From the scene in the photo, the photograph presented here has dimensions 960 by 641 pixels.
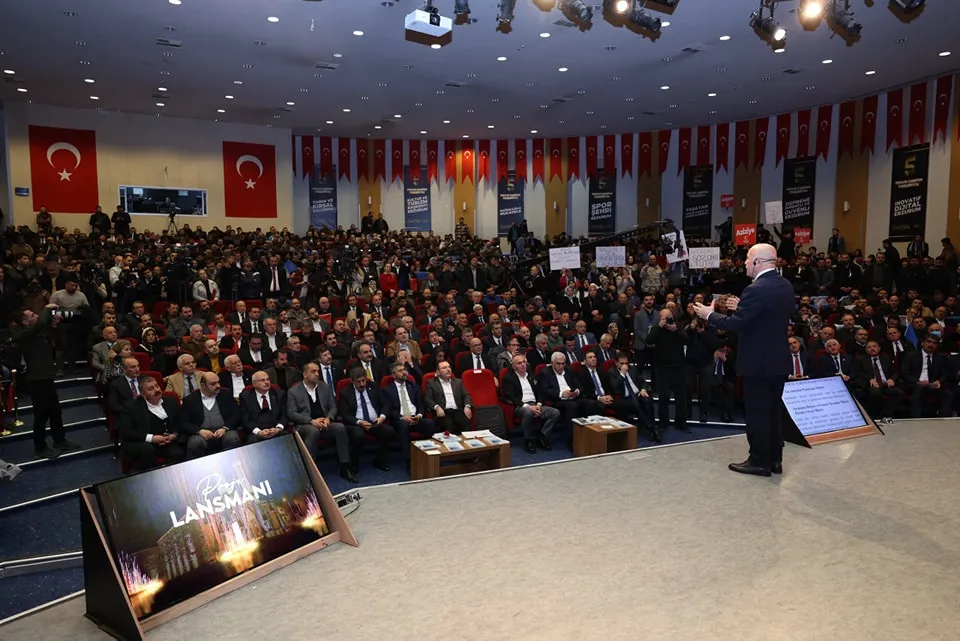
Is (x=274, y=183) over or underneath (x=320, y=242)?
over

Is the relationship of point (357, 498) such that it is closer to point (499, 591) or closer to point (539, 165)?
point (499, 591)

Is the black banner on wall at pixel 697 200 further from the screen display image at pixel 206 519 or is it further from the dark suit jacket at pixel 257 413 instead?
the screen display image at pixel 206 519

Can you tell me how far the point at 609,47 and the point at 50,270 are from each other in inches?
393

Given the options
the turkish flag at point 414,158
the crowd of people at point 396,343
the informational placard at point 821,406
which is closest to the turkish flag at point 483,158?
the turkish flag at point 414,158

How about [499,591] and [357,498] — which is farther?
[357,498]

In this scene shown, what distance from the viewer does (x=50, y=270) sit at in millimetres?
10414

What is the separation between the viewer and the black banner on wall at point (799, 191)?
16828mm

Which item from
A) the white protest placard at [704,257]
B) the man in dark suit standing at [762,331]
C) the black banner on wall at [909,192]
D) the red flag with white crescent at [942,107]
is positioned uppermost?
the red flag with white crescent at [942,107]

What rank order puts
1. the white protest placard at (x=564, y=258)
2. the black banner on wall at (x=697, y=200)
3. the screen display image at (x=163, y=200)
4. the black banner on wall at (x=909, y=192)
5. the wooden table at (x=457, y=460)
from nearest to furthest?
the wooden table at (x=457, y=460)
the white protest placard at (x=564, y=258)
the black banner on wall at (x=909, y=192)
the screen display image at (x=163, y=200)
the black banner on wall at (x=697, y=200)

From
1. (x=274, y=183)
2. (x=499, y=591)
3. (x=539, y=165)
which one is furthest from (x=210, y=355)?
(x=539, y=165)

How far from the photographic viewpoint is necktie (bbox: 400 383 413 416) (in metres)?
6.50

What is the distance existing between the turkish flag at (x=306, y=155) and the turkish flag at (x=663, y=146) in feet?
36.4

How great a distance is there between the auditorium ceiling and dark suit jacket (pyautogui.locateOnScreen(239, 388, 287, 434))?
5.24 meters

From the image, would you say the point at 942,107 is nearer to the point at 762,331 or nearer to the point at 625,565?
the point at 762,331
